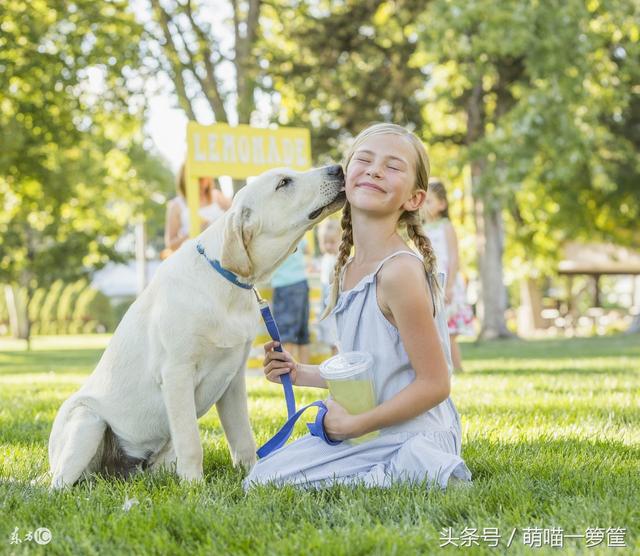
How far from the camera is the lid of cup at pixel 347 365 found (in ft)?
9.77

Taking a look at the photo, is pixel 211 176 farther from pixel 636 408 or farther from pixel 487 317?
pixel 487 317

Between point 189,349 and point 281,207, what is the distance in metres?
0.70

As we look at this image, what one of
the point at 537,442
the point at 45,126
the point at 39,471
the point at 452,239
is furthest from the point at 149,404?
the point at 45,126

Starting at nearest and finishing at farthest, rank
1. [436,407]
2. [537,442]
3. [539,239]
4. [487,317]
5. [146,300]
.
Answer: [436,407] < [146,300] < [537,442] < [487,317] < [539,239]

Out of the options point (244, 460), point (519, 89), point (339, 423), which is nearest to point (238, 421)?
point (244, 460)

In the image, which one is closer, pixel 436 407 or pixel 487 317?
pixel 436 407

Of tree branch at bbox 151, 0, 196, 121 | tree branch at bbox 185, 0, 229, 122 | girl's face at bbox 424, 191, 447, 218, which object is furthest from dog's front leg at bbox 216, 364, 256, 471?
tree branch at bbox 151, 0, 196, 121

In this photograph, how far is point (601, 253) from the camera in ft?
87.3

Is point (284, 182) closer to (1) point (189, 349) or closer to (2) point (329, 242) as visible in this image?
(1) point (189, 349)

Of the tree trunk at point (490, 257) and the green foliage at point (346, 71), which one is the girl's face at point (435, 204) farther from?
the tree trunk at point (490, 257)

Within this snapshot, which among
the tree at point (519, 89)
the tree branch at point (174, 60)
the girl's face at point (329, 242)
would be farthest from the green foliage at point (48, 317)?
the girl's face at point (329, 242)

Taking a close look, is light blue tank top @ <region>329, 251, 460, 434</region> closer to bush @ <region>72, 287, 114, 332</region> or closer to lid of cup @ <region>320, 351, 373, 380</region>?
lid of cup @ <region>320, 351, 373, 380</region>

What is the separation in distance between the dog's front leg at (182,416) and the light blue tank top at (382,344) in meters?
0.68

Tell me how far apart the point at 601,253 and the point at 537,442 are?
2411 cm
